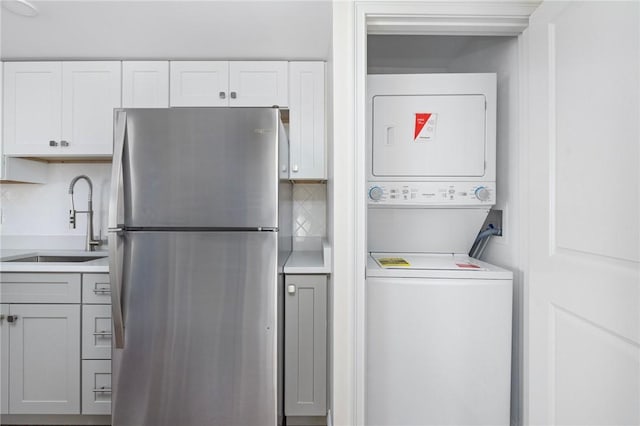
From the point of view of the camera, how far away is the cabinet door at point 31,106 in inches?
84.8

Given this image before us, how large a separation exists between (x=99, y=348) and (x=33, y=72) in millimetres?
1813

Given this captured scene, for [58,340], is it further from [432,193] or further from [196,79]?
[432,193]

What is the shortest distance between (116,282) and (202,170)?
2.11 ft

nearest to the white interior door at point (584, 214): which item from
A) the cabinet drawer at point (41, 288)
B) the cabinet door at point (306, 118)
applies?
the cabinet door at point (306, 118)

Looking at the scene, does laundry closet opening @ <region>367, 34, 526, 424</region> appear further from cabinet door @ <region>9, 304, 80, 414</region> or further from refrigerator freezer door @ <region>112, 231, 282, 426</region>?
cabinet door @ <region>9, 304, 80, 414</region>

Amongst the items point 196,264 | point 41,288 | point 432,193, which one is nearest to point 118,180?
point 196,264

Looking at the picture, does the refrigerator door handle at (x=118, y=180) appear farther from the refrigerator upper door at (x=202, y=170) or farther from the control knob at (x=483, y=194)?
the control knob at (x=483, y=194)

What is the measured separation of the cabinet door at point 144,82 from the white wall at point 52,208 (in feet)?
1.92

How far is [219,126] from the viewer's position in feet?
5.07

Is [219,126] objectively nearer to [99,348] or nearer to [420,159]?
[420,159]

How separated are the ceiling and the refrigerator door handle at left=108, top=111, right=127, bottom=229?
0.58 metres

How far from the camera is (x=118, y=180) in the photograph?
1526mm

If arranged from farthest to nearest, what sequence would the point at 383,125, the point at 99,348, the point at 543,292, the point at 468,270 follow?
the point at 99,348 < the point at 383,125 < the point at 468,270 < the point at 543,292

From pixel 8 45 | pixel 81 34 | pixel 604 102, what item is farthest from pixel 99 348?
pixel 604 102
